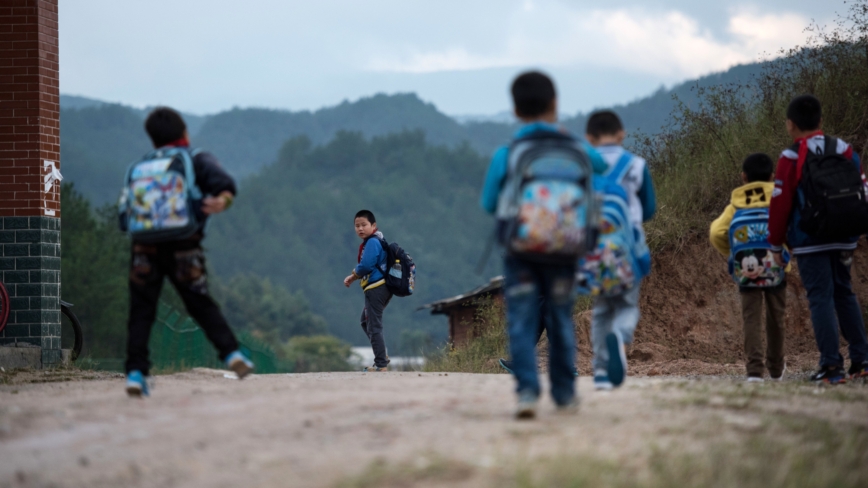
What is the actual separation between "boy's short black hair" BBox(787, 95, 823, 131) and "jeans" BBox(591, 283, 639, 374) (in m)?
A: 2.64

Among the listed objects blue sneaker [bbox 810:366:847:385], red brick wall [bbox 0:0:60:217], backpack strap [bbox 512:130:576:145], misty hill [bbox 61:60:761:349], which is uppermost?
misty hill [bbox 61:60:761:349]

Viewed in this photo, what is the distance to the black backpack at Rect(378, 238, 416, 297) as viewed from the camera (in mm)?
11938

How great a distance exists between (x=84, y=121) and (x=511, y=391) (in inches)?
7750

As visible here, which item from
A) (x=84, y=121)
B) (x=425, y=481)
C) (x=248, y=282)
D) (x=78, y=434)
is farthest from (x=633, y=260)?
(x=84, y=121)

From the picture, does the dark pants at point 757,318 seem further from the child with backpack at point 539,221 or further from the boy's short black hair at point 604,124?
the child with backpack at point 539,221

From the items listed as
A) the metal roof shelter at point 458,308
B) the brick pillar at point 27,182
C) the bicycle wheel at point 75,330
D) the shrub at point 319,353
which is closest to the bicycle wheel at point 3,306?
the brick pillar at point 27,182

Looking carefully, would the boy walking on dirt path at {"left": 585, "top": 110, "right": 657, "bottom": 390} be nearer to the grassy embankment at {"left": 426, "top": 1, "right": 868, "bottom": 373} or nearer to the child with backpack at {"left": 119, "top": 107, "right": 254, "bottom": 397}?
the child with backpack at {"left": 119, "top": 107, "right": 254, "bottom": 397}

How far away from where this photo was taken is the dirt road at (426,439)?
388cm

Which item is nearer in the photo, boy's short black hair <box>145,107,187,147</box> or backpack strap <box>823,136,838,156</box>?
boy's short black hair <box>145,107,187,147</box>

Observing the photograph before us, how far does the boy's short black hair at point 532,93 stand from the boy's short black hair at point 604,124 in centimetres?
112

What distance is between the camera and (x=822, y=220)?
731 cm

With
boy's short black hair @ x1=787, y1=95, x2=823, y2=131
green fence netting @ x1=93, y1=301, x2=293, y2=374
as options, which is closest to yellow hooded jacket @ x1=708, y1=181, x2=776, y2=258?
boy's short black hair @ x1=787, y1=95, x2=823, y2=131

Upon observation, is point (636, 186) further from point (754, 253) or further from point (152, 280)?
point (152, 280)

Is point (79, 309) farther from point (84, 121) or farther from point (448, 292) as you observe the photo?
point (84, 121)
